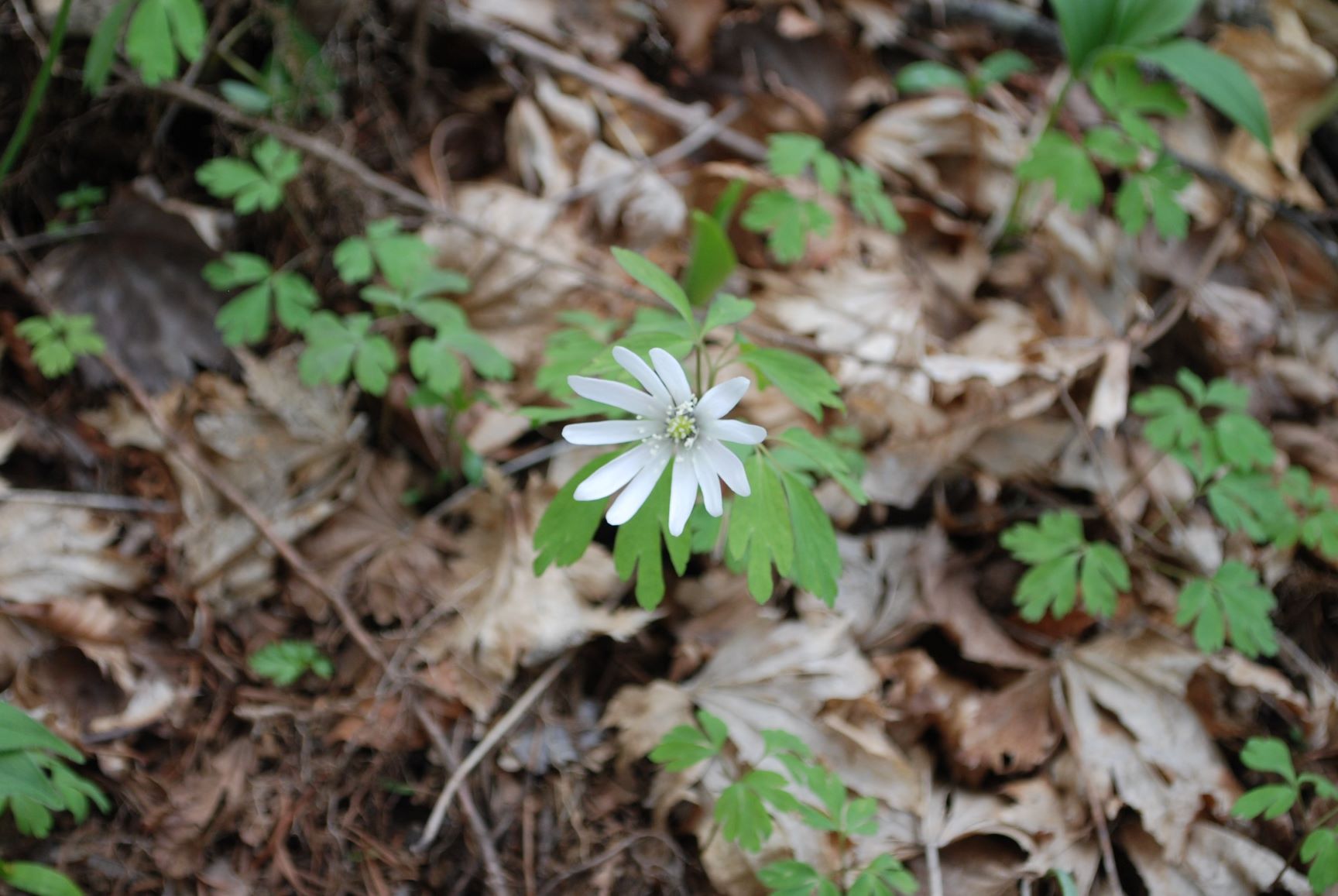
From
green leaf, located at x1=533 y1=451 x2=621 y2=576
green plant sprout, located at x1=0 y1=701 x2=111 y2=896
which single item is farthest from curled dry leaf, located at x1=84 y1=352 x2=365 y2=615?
green leaf, located at x1=533 y1=451 x2=621 y2=576

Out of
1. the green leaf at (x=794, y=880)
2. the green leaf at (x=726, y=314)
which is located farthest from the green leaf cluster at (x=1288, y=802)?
the green leaf at (x=726, y=314)

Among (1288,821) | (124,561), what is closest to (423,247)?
(124,561)

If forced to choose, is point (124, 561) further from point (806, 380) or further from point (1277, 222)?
A: point (1277, 222)

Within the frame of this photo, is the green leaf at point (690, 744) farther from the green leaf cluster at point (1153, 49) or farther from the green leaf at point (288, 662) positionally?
the green leaf cluster at point (1153, 49)

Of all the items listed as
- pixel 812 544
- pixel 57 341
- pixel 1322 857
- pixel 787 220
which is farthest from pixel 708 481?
pixel 57 341

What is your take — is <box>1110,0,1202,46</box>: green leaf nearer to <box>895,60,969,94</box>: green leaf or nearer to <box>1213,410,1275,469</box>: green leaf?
<box>895,60,969,94</box>: green leaf

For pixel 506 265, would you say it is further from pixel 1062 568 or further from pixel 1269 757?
pixel 1269 757
